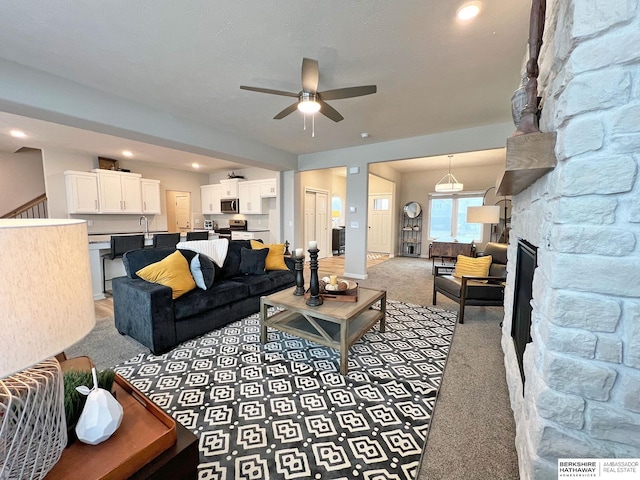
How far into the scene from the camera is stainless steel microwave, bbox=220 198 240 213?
697 cm

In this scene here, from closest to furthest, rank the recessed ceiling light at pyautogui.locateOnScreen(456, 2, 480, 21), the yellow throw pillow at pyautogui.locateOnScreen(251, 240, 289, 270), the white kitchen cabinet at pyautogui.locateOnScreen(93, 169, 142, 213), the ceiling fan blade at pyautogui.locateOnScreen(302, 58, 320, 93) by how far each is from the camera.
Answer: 1. the recessed ceiling light at pyautogui.locateOnScreen(456, 2, 480, 21)
2. the ceiling fan blade at pyautogui.locateOnScreen(302, 58, 320, 93)
3. the yellow throw pillow at pyautogui.locateOnScreen(251, 240, 289, 270)
4. the white kitchen cabinet at pyautogui.locateOnScreen(93, 169, 142, 213)

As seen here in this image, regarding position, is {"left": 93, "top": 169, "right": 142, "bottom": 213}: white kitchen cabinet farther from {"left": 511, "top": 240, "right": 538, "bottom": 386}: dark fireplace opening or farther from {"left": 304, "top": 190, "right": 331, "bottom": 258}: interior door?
{"left": 511, "top": 240, "right": 538, "bottom": 386}: dark fireplace opening

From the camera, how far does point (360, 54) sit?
2195 millimetres

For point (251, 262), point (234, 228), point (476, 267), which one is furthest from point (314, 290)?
point (234, 228)

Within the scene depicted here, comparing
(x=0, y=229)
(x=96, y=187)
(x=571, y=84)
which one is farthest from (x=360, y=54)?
(x=96, y=187)

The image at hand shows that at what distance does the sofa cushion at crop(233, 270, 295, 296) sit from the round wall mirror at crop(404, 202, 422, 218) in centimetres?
560

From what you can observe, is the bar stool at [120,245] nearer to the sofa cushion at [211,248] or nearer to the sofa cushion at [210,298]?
the sofa cushion at [211,248]

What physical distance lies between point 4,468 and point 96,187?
20.6 ft

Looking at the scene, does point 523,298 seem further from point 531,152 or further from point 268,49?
point 268,49

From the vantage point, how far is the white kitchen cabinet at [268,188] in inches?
251

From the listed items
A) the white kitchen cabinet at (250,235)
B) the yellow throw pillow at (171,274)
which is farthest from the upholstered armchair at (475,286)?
the white kitchen cabinet at (250,235)

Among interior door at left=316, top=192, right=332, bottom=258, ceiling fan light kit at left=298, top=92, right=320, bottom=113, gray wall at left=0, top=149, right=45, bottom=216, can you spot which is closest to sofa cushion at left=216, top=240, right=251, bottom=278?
ceiling fan light kit at left=298, top=92, right=320, bottom=113

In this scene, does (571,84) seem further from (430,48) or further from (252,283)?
(252,283)

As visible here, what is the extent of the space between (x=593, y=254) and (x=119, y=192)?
7098 millimetres
